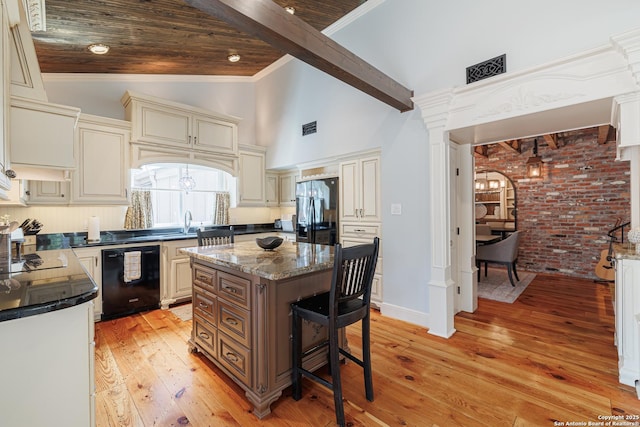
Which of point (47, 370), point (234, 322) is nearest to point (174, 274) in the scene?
point (234, 322)

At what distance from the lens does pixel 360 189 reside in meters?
3.84

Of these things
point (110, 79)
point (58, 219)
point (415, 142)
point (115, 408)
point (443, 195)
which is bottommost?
point (115, 408)

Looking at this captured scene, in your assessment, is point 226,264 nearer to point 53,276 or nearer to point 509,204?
point 53,276

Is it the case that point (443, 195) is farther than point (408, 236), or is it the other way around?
point (408, 236)

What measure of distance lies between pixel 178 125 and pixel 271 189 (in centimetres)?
182

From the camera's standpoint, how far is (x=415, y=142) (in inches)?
126

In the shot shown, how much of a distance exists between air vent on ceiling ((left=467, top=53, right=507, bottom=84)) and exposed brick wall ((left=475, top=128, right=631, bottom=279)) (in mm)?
4041

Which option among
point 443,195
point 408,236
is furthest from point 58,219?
point 443,195

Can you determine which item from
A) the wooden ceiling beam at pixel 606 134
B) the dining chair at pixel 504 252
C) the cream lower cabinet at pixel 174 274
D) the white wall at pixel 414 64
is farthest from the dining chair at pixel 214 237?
the wooden ceiling beam at pixel 606 134

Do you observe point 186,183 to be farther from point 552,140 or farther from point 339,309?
point 552,140

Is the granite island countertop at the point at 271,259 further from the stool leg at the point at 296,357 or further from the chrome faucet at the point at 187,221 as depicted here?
the chrome faucet at the point at 187,221

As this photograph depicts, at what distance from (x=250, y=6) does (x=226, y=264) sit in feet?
5.07

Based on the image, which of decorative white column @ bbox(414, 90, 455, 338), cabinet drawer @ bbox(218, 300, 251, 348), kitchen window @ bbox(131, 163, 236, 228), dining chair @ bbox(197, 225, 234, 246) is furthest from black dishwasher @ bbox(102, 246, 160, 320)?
decorative white column @ bbox(414, 90, 455, 338)

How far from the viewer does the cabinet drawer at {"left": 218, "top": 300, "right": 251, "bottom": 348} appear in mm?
1919
